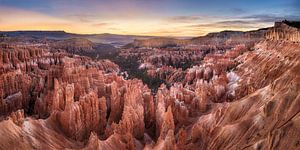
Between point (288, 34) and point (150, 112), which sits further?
point (288, 34)

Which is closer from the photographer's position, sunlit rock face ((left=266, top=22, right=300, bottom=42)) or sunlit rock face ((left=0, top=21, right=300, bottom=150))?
sunlit rock face ((left=0, top=21, right=300, bottom=150))

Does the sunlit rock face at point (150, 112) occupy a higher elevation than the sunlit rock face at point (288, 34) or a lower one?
lower

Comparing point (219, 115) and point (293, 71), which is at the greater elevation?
point (293, 71)

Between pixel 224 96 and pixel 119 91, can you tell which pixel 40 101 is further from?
pixel 224 96

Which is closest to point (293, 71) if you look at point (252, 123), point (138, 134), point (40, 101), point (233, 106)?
point (233, 106)

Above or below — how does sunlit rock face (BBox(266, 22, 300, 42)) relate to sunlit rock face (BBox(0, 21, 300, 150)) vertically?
above

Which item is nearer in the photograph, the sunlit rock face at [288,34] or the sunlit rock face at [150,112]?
the sunlit rock face at [150,112]

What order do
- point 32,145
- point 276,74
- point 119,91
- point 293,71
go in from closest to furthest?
point 32,145 → point 293,71 → point 276,74 → point 119,91

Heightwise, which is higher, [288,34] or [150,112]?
[288,34]
